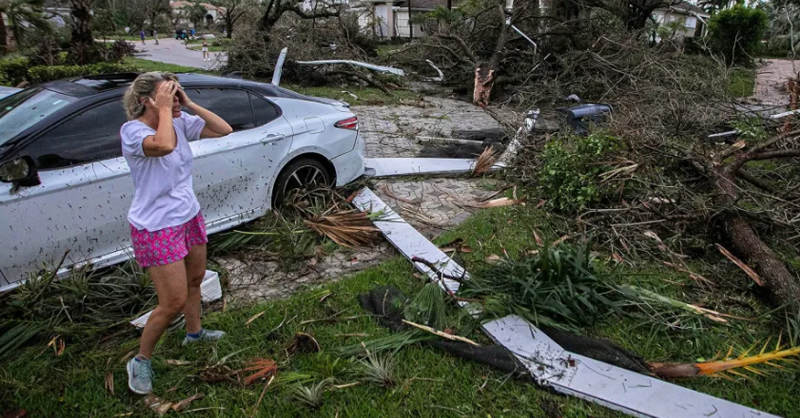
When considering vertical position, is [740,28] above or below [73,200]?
above

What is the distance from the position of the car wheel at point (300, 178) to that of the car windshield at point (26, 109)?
1.85 metres

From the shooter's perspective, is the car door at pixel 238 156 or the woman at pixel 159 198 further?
the car door at pixel 238 156

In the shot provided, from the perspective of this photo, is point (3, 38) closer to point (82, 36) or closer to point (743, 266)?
point (82, 36)

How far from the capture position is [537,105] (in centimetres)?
1095

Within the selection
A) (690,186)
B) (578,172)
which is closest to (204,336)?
(578,172)

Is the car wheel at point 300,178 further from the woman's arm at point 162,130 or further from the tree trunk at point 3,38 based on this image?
the tree trunk at point 3,38

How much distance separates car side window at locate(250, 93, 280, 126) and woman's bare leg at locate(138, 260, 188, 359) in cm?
229

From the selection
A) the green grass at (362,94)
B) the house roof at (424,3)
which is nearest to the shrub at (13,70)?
the green grass at (362,94)

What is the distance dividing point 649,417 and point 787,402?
0.89 m

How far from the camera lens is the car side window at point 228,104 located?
4480mm

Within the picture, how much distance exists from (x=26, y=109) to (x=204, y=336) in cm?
230

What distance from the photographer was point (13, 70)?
1252 cm

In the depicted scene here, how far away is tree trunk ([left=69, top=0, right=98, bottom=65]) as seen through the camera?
13648mm

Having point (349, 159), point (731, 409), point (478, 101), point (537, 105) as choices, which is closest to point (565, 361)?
point (731, 409)
